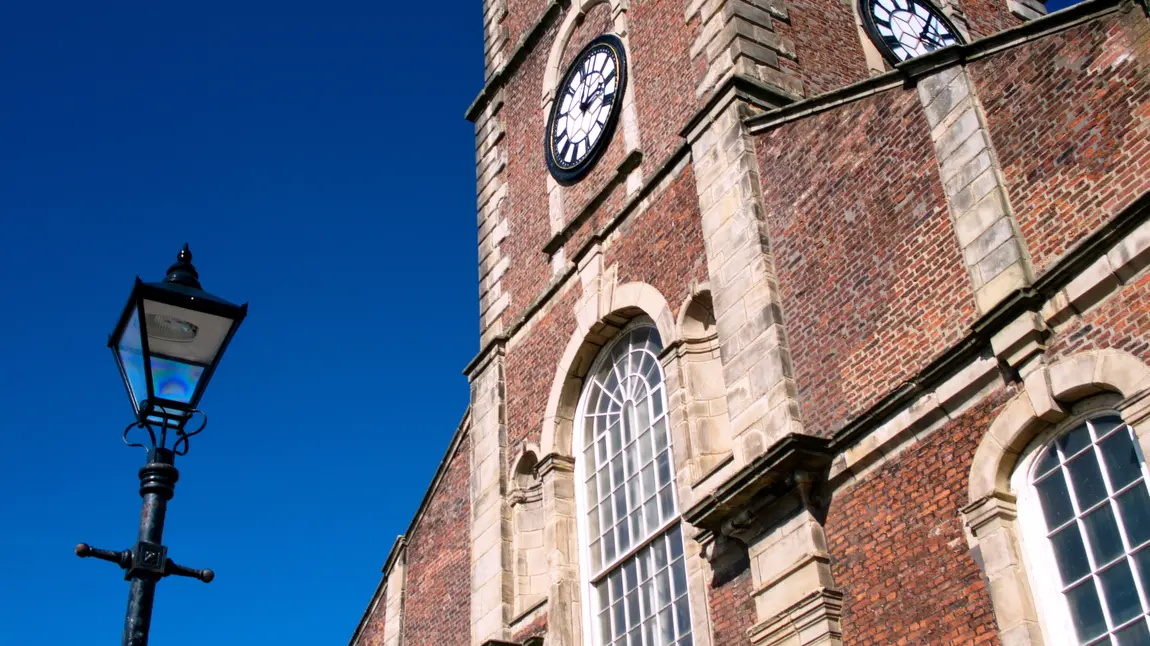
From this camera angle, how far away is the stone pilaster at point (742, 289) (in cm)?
1230

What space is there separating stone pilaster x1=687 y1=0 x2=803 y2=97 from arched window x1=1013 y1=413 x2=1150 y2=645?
6.47 meters

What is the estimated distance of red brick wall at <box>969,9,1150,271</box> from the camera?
969 cm

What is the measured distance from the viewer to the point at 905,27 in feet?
58.1

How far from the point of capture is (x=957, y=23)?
744 inches

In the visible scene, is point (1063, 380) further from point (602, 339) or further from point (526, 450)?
point (526, 450)

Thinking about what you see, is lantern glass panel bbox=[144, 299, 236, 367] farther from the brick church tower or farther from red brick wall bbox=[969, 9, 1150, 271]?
red brick wall bbox=[969, 9, 1150, 271]

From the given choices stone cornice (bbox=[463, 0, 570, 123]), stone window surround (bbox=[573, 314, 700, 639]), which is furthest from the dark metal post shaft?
stone cornice (bbox=[463, 0, 570, 123])

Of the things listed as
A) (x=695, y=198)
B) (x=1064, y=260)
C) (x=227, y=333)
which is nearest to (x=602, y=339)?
(x=695, y=198)

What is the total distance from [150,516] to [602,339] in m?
9.43

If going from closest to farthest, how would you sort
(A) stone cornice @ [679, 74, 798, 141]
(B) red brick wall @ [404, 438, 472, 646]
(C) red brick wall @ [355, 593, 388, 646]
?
(A) stone cornice @ [679, 74, 798, 141] < (B) red brick wall @ [404, 438, 472, 646] < (C) red brick wall @ [355, 593, 388, 646]

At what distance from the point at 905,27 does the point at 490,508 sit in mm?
8353

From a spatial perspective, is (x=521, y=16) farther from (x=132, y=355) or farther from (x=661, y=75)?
(x=132, y=355)

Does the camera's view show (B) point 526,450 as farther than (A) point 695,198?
Yes

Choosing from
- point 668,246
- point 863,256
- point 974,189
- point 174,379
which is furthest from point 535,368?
point 174,379
